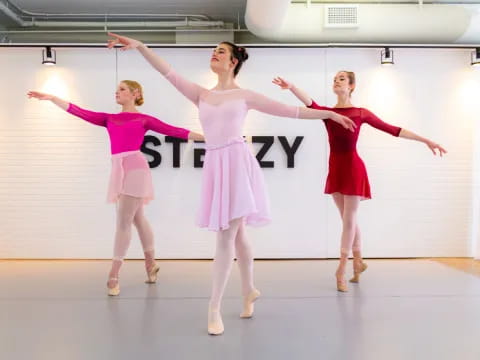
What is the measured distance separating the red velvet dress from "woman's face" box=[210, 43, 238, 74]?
105 cm

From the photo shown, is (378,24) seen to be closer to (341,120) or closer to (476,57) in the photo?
(476,57)

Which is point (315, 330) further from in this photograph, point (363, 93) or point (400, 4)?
point (400, 4)

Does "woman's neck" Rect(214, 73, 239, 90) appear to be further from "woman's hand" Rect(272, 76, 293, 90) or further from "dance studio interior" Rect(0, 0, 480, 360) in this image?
"dance studio interior" Rect(0, 0, 480, 360)

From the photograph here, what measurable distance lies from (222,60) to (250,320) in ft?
4.97

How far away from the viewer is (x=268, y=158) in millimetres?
5414

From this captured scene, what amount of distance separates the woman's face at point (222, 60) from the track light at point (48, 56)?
3226mm

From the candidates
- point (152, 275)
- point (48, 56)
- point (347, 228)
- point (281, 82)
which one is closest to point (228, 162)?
point (281, 82)

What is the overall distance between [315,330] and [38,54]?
443 centimetres

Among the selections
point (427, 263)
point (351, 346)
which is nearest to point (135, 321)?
point (351, 346)

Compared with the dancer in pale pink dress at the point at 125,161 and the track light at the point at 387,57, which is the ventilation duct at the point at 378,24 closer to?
the track light at the point at 387,57

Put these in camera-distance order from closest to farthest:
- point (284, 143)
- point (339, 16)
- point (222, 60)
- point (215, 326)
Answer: point (215, 326) < point (222, 60) < point (339, 16) < point (284, 143)

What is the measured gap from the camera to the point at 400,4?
5.50 m

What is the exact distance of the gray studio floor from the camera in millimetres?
2314

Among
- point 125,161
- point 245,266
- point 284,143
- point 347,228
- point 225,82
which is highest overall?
point 225,82
